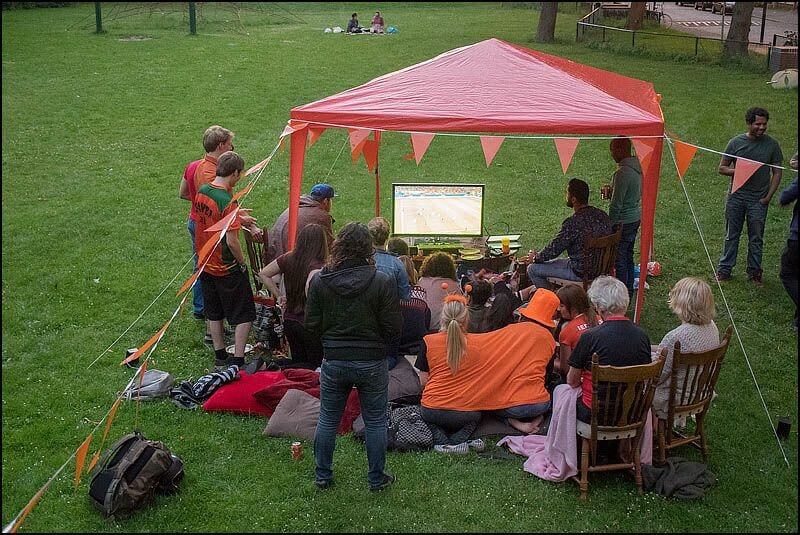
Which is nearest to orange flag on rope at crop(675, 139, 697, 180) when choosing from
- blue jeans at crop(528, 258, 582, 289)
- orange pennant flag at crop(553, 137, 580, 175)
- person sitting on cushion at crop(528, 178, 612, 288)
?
person sitting on cushion at crop(528, 178, 612, 288)

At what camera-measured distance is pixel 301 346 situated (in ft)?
19.4

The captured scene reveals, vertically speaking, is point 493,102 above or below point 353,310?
above

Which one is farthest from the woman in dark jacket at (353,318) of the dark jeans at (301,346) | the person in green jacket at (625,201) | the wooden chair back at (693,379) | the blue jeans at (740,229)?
the blue jeans at (740,229)

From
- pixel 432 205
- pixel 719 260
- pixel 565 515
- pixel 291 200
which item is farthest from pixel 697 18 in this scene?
pixel 565 515

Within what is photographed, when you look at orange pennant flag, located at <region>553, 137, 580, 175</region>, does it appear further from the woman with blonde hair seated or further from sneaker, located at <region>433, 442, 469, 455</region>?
sneaker, located at <region>433, 442, 469, 455</region>

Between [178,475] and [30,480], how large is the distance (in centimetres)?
93

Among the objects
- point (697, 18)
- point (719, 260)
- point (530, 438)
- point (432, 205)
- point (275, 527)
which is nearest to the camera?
point (275, 527)

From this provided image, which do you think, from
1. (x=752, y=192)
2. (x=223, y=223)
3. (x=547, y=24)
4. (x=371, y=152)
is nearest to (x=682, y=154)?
(x=752, y=192)

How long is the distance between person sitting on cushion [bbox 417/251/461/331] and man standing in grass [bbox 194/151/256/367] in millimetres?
1388

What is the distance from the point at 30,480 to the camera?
15.4ft

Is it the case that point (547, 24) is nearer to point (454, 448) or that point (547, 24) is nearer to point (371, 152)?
point (371, 152)

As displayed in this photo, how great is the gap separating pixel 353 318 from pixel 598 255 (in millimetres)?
3080

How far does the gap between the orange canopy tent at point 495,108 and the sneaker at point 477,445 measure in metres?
2.09

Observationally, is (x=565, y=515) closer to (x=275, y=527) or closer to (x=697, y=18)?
(x=275, y=527)
